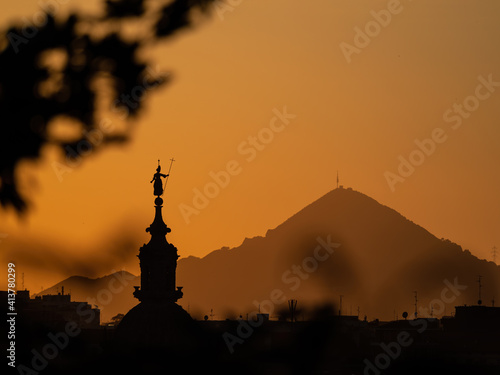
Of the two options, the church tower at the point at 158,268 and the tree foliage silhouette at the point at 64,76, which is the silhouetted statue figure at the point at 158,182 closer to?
the church tower at the point at 158,268

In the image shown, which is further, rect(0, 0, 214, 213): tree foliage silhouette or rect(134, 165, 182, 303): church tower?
rect(134, 165, 182, 303): church tower

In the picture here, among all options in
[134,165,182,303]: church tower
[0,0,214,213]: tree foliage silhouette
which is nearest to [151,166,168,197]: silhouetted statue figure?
[134,165,182,303]: church tower

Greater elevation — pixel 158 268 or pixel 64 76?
pixel 158 268

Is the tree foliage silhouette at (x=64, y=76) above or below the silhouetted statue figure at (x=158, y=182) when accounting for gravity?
below

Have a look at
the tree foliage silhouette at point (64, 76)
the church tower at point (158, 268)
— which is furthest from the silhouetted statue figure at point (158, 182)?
the tree foliage silhouette at point (64, 76)

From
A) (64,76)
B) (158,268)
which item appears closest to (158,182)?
(158,268)

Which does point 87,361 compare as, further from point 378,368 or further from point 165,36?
point 378,368

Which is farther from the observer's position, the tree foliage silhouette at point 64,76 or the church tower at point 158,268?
the church tower at point 158,268

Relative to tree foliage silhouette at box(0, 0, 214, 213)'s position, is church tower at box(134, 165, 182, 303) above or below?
above

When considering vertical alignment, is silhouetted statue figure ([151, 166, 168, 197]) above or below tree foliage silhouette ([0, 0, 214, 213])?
above

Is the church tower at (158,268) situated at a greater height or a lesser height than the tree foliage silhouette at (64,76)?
greater

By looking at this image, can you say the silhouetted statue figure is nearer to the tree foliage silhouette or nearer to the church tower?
the church tower

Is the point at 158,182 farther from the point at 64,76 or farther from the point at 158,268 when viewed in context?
the point at 64,76

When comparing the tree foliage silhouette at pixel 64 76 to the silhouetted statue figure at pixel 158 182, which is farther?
the silhouetted statue figure at pixel 158 182
